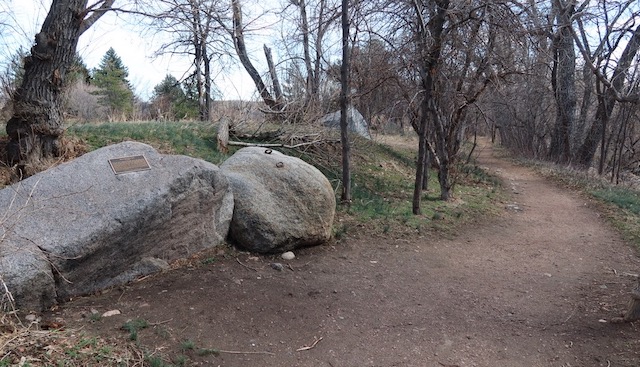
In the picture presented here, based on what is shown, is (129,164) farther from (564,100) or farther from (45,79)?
(564,100)

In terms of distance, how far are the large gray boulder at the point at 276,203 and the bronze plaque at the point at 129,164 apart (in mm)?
1160

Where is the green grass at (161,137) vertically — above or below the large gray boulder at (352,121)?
below

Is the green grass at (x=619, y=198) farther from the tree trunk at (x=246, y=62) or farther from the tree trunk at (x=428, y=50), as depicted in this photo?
the tree trunk at (x=246, y=62)

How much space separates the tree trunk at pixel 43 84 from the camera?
5.51 meters

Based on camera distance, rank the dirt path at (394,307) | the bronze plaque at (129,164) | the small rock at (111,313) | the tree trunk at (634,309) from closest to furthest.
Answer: the dirt path at (394,307) < the small rock at (111,313) < the tree trunk at (634,309) < the bronze plaque at (129,164)

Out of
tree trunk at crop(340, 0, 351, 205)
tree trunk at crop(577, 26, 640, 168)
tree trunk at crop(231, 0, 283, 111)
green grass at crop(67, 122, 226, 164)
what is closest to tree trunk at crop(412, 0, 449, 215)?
tree trunk at crop(340, 0, 351, 205)

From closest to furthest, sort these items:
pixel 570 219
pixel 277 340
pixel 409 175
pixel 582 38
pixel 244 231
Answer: pixel 277 340, pixel 244 231, pixel 570 219, pixel 409 175, pixel 582 38

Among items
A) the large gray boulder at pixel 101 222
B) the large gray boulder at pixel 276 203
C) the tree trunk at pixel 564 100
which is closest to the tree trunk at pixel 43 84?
the large gray boulder at pixel 101 222

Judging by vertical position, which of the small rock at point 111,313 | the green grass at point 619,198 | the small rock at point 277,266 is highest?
the green grass at point 619,198

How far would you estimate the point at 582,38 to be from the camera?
602 inches

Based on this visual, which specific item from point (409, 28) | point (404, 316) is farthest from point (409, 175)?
point (404, 316)

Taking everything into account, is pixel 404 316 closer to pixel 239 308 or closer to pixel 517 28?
pixel 239 308

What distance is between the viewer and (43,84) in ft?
18.5

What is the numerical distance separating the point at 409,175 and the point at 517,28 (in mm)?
6053
